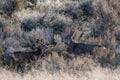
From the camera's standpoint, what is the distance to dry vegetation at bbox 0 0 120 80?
38.1 feet

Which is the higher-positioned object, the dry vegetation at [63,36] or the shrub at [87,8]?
the shrub at [87,8]

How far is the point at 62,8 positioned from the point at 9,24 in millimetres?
3138

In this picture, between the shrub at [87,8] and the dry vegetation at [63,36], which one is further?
the shrub at [87,8]

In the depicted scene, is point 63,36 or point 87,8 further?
point 87,8

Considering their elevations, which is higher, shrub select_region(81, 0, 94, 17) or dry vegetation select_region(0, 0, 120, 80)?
shrub select_region(81, 0, 94, 17)

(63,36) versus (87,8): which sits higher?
(87,8)

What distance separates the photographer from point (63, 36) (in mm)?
15234

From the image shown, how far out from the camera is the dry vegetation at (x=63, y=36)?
1161 centimetres

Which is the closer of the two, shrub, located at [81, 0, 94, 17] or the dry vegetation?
the dry vegetation

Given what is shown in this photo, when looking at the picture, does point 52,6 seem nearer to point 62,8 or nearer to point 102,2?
point 62,8

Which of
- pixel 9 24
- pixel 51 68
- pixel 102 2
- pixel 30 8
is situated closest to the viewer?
pixel 51 68

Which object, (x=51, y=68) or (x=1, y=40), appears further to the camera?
(x=1, y=40)

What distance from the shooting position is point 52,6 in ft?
61.8

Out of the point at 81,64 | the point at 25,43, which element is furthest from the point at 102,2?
the point at 81,64
